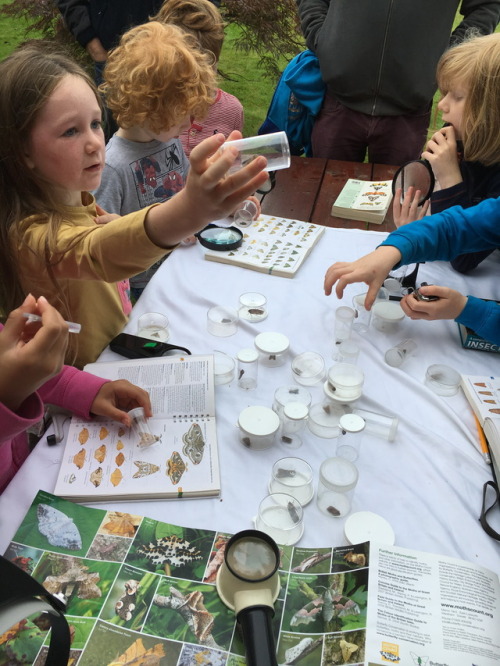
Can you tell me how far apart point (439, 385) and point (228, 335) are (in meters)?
0.50

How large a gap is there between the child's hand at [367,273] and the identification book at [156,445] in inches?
15.6

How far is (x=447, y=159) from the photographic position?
157 centimetres

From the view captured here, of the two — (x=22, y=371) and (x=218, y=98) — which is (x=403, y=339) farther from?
(x=218, y=98)

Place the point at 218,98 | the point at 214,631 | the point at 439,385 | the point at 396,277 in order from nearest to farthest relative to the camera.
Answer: the point at 214,631 < the point at 439,385 < the point at 396,277 < the point at 218,98

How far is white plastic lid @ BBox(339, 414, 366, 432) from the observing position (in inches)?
36.0

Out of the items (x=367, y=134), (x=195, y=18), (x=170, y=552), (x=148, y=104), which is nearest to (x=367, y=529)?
(x=170, y=552)

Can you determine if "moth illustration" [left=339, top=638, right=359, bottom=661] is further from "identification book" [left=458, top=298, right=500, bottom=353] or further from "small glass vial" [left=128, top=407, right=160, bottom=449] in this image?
"identification book" [left=458, top=298, right=500, bottom=353]

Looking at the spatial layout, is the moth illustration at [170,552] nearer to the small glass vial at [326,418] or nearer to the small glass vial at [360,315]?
the small glass vial at [326,418]

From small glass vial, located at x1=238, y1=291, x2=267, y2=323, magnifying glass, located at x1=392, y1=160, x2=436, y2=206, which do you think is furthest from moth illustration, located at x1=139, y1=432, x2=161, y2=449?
magnifying glass, located at x1=392, y1=160, x2=436, y2=206

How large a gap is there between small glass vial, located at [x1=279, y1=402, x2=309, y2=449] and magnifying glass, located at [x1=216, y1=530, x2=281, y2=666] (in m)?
0.27

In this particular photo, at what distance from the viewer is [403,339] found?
124 cm

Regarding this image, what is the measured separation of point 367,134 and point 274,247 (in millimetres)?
1174

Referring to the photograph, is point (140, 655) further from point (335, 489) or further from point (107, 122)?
point (107, 122)

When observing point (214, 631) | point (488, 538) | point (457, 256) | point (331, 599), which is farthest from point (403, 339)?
point (214, 631)
